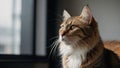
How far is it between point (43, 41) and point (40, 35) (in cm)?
7

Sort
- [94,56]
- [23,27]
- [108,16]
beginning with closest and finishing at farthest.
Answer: [94,56], [108,16], [23,27]

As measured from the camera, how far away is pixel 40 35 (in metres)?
2.28

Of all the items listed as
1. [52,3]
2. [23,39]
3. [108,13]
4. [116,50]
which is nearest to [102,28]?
[108,13]

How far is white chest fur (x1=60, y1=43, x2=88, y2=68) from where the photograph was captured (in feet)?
4.59

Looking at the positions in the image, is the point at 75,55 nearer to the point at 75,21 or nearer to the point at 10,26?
the point at 75,21

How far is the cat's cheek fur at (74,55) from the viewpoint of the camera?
140 centimetres

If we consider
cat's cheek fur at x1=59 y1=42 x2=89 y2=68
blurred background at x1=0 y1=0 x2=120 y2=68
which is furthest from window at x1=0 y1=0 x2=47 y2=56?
cat's cheek fur at x1=59 y1=42 x2=89 y2=68

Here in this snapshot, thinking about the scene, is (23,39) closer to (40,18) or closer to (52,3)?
(40,18)

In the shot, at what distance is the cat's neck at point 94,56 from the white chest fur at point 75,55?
23mm

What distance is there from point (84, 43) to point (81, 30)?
77mm

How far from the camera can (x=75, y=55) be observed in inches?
56.4

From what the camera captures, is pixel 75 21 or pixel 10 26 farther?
pixel 10 26

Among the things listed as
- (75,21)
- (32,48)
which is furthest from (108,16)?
(32,48)

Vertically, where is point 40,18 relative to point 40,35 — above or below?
above
